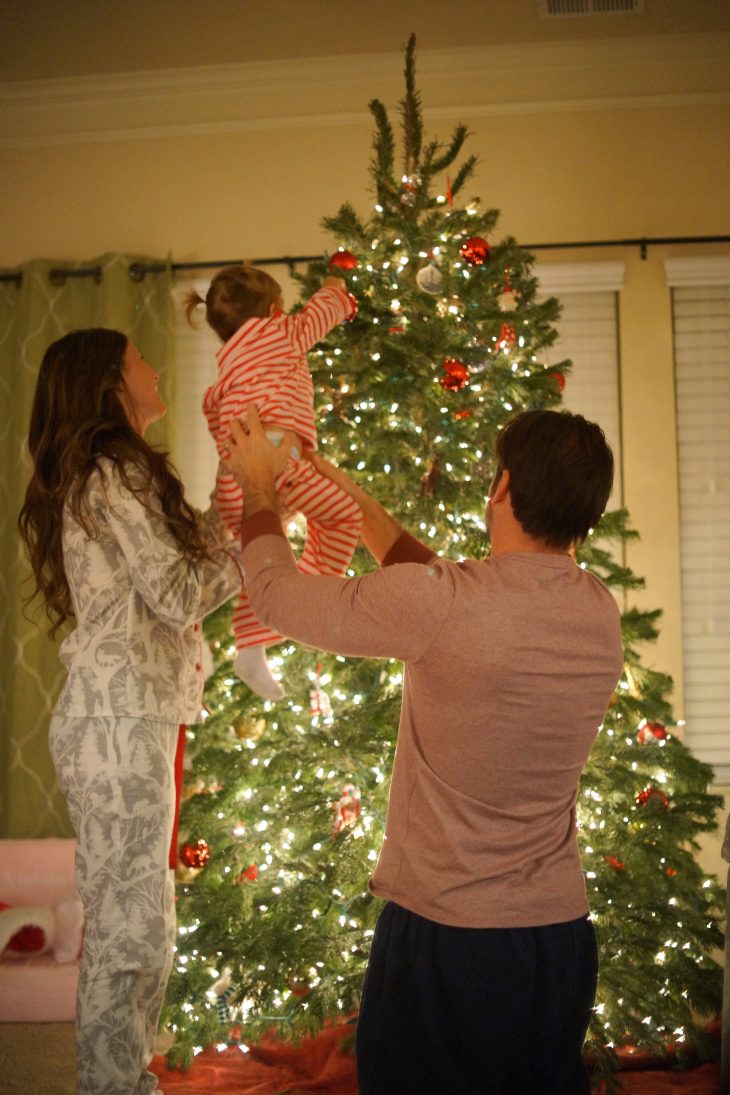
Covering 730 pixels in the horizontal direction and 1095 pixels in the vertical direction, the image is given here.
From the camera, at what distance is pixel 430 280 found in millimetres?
2574

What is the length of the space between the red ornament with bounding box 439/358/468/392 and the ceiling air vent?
2148 mm

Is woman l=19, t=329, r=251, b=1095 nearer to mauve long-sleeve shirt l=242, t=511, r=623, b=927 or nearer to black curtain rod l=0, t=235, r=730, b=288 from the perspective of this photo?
mauve long-sleeve shirt l=242, t=511, r=623, b=927

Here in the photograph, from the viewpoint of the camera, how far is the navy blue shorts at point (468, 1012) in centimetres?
140

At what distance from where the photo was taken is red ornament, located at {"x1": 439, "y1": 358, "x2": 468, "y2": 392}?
250cm

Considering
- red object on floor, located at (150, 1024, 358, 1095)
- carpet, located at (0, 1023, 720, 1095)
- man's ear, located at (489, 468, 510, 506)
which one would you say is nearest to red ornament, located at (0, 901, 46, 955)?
carpet, located at (0, 1023, 720, 1095)

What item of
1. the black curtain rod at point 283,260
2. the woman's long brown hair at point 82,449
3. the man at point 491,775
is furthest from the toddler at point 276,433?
the black curtain rod at point 283,260

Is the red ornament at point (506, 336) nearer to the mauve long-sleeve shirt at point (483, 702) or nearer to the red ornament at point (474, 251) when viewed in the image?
the red ornament at point (474, 251)

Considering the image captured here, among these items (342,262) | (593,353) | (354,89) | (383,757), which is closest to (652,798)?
(383,757)

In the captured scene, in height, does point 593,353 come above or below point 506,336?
above

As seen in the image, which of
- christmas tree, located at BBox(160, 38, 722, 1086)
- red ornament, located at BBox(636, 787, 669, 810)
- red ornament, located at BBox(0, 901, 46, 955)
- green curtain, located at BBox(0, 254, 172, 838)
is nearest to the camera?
christmas tree, located at BBox(160, 38, 722, 1086)

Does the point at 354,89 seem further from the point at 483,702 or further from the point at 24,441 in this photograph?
the point at 483,702

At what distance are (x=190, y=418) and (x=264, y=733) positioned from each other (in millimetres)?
2177

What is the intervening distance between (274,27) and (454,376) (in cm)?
235

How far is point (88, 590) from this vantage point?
183 centimetres
